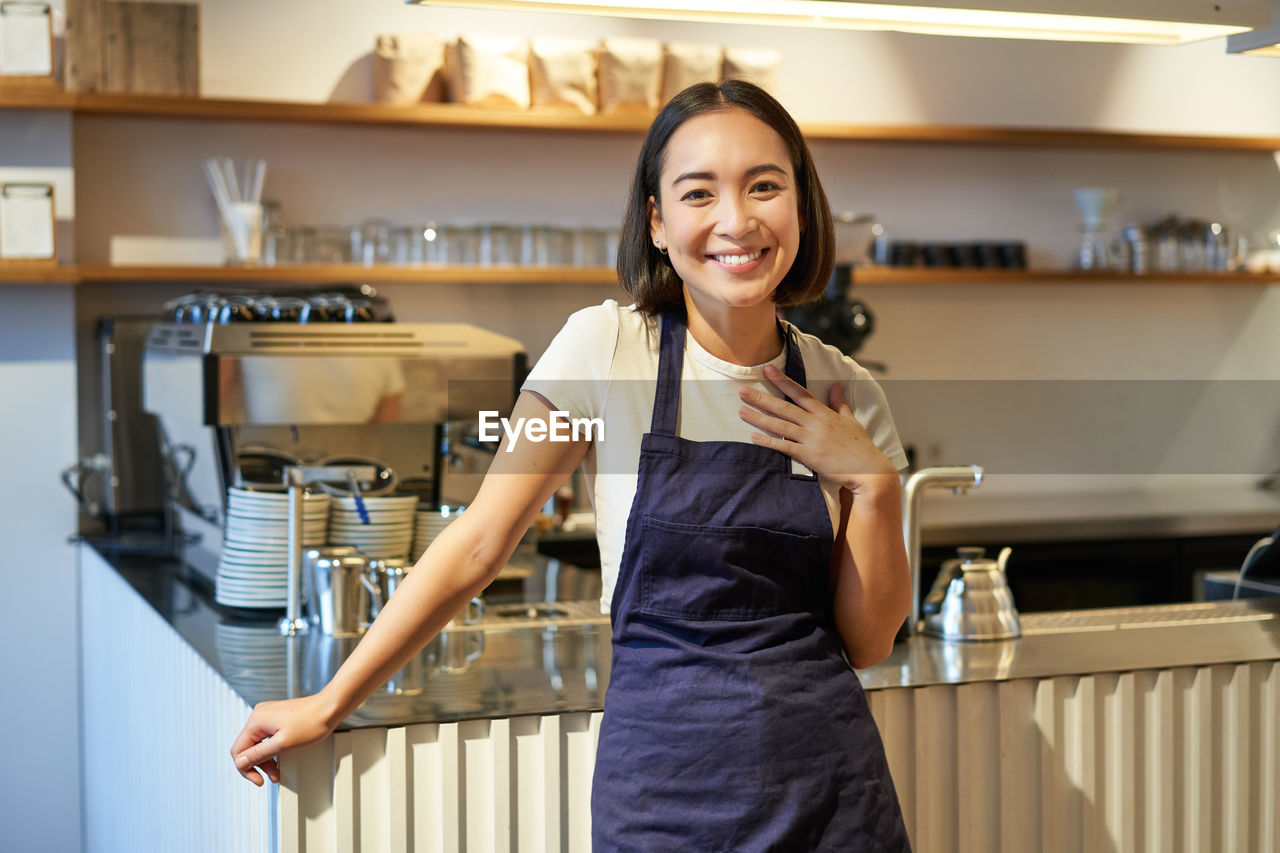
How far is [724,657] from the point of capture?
1268 mm

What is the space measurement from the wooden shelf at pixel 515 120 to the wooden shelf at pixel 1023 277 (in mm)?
430

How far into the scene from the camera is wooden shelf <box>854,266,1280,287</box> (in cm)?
432

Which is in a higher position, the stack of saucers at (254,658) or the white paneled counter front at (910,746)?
the stack of saucers at (254,658)

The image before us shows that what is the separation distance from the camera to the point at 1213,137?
15.4 ft

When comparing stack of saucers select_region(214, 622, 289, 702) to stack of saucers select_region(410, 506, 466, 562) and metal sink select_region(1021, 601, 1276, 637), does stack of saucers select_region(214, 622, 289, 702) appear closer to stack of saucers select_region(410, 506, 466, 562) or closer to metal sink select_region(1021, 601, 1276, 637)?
stack of saucers select_region(410, 506, 466, 562)

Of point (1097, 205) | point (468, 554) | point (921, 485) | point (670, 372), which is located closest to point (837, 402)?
point (670, 372)

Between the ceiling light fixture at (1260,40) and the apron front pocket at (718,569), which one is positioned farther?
the ceiling light fixture at (1260,40)

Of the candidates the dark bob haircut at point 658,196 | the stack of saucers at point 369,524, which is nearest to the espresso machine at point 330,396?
the stack of saucers at point 369,524

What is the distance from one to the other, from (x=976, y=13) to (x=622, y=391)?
35.2 inches

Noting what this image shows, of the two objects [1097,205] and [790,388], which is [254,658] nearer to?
[790,388]

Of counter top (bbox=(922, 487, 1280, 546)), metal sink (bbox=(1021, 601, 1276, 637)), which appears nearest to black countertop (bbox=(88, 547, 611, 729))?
metal sink (bbox=(1021, 601, 1276, 637))

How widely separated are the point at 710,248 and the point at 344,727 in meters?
0.70

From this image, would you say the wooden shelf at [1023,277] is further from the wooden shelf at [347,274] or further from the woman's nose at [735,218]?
the woman's nose at [735,218]

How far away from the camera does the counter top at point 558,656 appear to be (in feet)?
5.43
